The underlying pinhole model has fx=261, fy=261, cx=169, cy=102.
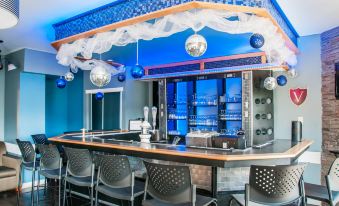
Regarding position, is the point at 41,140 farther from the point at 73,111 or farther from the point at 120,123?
the point at 73,111

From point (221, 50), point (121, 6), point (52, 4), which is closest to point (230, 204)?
point (121, 6)

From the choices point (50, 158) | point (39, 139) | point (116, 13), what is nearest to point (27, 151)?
point (50, 158)

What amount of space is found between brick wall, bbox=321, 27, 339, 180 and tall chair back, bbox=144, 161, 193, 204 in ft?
11.4

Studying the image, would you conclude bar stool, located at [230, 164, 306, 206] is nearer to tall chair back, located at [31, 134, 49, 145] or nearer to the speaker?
the speaker

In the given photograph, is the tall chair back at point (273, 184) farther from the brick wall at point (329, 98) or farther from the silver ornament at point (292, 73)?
the silver ornament at point (292, 73)

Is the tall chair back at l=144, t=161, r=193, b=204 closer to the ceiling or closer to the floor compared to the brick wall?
closer to the floor

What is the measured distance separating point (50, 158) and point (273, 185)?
2633 millimetres

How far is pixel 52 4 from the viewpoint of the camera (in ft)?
11.0

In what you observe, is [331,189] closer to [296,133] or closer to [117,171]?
[296,133]

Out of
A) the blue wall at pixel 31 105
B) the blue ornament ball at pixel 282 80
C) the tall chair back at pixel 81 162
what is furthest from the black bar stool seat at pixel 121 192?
the blue wall at pixel 31 105

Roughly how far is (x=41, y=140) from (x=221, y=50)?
4.14 m

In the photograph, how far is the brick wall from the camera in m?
4.37

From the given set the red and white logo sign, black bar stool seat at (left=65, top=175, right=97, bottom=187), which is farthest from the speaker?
black bar stool seat at (left=65, top=175, right=97, bottom=187)

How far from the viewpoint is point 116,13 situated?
328cm
